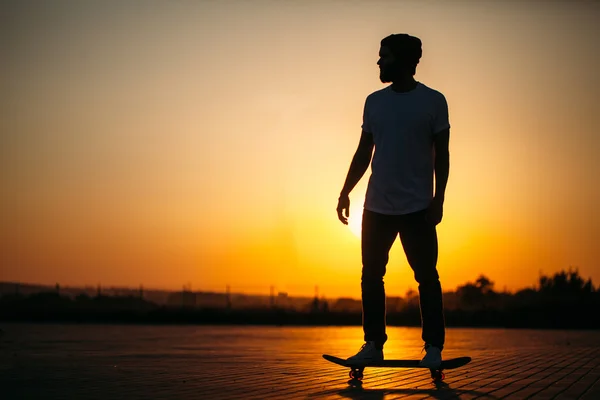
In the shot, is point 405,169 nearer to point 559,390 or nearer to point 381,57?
point 381,57

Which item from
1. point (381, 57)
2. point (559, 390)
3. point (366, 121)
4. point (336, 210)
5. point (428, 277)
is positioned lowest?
point (559, 390)

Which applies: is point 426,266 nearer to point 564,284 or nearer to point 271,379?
point 271,379

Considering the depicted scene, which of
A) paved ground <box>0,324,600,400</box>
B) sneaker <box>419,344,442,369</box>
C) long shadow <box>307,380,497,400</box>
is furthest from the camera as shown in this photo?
sneaker <box>419,344,442,369</box>

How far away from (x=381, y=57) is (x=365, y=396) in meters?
2.55

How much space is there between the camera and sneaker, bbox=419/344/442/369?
245 inches

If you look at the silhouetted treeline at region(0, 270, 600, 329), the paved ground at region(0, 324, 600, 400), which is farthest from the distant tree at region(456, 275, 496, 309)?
the paved ground at region(0, 324, 600, 400)

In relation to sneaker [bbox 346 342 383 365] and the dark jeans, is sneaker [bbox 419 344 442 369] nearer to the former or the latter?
the dark jeans

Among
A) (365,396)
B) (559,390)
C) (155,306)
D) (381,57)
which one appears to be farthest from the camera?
(155,306)

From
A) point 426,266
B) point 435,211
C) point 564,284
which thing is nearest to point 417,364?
point 426,266

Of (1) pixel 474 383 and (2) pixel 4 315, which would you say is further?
(2) pixel 4 315

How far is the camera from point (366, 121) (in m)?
6.76

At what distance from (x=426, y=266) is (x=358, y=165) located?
94cm

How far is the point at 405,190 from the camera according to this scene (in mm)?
6438

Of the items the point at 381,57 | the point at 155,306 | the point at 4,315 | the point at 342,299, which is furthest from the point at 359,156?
the point at 155,306
